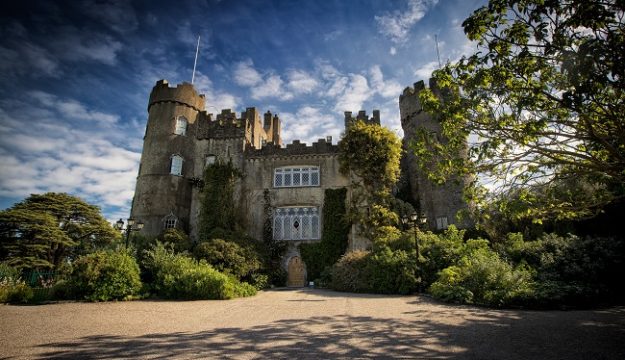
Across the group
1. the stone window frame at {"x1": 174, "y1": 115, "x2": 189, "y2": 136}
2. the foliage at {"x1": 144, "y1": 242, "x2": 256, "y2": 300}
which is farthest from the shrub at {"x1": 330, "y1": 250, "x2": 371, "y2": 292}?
the stone window frame at {"x1": 174, "y1": 115, "x2": 189, "y2": 136}

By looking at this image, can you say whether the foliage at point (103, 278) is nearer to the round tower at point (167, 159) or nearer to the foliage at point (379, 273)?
the foliage at point (379, 273)

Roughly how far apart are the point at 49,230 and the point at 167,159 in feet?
37.3

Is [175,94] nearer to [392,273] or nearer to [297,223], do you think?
[297,223]

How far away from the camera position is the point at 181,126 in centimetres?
2423

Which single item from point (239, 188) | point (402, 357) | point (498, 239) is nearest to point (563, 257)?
point (498, 239)

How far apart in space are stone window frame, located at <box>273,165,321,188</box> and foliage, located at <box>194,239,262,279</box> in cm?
683

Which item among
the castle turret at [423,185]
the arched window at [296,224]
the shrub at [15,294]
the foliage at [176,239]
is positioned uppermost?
the castle turret at [423,185]

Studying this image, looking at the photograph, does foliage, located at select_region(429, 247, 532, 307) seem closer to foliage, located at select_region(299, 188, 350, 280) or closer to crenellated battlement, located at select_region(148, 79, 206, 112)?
foliage, located at select_region(299, 188, 350, 280)

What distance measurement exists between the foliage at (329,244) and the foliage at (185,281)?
830 cm

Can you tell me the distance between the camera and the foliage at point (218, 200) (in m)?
21.0

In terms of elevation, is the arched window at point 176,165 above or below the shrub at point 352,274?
above

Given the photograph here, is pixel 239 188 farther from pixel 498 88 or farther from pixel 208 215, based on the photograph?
pixel 498 88

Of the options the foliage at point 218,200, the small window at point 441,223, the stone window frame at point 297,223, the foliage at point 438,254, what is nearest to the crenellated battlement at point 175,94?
the foliage at point 218,200

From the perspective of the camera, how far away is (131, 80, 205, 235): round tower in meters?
21.8
